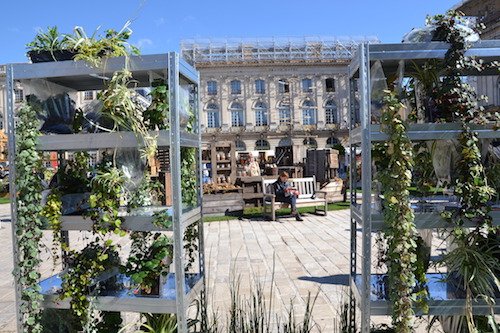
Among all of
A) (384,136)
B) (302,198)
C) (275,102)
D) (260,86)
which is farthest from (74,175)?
(260,86)

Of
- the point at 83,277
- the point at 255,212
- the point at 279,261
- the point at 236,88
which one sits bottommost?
the point at 279,261

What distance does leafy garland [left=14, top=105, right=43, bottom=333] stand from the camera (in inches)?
94.3

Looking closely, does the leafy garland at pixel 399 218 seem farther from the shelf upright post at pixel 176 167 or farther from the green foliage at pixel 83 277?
the green foliage at pixel 83 277

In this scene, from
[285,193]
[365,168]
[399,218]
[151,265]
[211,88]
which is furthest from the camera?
[211,88]

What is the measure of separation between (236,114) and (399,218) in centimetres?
4691

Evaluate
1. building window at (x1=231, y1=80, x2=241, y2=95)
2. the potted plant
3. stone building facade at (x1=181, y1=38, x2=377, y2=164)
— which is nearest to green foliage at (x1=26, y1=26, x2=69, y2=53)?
the potted plant

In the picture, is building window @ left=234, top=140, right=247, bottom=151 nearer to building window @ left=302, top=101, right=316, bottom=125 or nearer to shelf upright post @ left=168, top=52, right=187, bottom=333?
building window @ left=302, top=101, right=316, bottom=125

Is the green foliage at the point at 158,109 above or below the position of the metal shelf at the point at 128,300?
above

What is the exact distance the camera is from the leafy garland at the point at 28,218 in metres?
2.40

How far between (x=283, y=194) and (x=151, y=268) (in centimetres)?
851

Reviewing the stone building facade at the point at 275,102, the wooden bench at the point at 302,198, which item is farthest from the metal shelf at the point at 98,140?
the stone building facade at the point at 275,102

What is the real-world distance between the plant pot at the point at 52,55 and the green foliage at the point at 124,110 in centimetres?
30

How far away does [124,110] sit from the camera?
2.30 m

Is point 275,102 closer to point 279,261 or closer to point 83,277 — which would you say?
point 279,261
